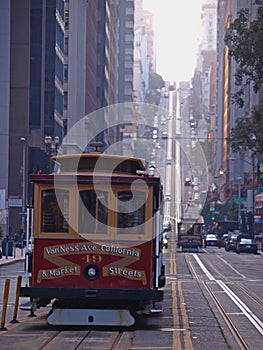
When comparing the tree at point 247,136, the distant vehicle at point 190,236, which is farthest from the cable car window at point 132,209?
the distant vehicle at point 190,236

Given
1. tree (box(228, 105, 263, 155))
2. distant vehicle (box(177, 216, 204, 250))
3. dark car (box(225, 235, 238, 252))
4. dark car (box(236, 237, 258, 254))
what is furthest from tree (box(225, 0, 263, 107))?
dark car (box(225, 235, 238, 252))

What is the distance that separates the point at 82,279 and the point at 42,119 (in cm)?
7324

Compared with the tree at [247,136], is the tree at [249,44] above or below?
above

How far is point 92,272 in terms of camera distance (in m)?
20.1

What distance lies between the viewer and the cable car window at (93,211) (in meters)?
20.3

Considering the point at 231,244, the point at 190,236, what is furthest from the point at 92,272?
the point at 231,244

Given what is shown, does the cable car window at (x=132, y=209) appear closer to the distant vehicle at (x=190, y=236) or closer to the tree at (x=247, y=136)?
the tree at (x=247, y=136)

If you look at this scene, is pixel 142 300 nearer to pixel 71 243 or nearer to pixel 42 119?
pixel 71 243

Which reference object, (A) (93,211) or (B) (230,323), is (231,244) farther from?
(A) (93,211)

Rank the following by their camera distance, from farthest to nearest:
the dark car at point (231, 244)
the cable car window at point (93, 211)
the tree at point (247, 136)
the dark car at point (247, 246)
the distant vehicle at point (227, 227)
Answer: the distant vehicle at point (227, 227) → the dark car at point (231, 244) → the dark car at point (247, 246) → the tree at point (247, 136) → the cable car window at point (93, 211)

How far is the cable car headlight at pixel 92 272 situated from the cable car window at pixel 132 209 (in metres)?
1.08

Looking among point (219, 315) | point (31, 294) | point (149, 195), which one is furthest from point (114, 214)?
point (219, 315)

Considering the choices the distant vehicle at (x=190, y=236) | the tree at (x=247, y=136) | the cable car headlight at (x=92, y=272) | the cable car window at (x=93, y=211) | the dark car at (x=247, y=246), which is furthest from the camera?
the distant vehicle at (x=190, y=236)

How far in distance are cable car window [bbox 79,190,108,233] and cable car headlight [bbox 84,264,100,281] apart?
0.73 m
